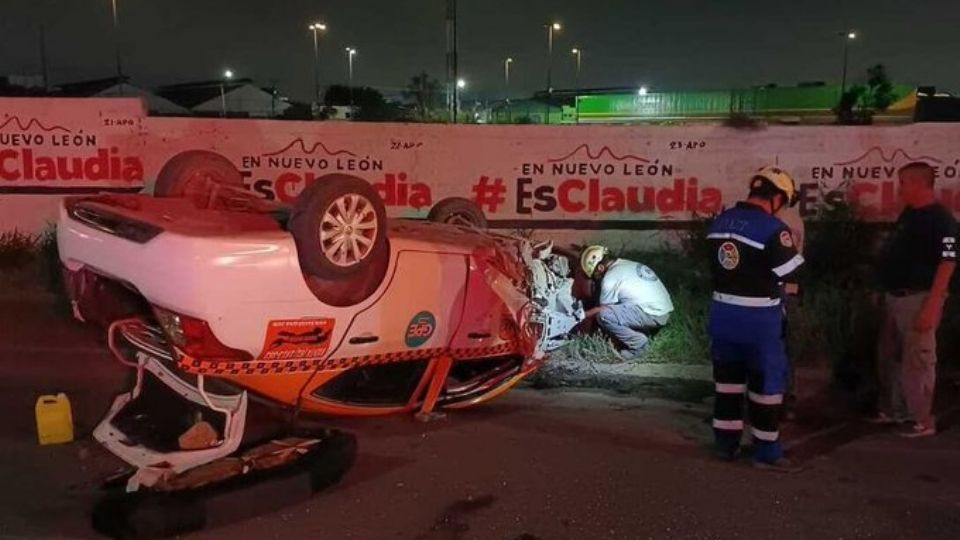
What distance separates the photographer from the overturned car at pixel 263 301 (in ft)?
14.8

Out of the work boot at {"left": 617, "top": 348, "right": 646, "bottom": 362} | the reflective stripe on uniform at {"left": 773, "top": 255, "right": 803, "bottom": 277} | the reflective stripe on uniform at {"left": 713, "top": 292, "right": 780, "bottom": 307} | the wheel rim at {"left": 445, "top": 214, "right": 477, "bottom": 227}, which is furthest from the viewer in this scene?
the work boot at {"left": 617, "top": 348, "right": 646, "bottom": 362}

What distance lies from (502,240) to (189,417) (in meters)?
2.32

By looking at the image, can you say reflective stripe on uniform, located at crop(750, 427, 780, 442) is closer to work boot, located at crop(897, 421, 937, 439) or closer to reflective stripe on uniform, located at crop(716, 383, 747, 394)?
reflective stripe on uniform, located at crop(716, 383, 747, 394)

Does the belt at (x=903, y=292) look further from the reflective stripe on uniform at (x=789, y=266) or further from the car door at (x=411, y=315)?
the car door at (x=411, y=315)

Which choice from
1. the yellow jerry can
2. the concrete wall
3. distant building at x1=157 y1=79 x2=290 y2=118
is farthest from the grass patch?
distant building at x1=157 y1=79 x2=290 y2=118

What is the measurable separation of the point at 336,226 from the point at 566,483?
1.75 m

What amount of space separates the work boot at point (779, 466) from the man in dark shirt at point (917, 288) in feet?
3.44

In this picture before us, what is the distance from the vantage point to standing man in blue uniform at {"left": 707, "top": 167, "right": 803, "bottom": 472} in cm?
505

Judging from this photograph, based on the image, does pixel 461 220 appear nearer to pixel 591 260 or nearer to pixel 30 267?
pixel 591 260

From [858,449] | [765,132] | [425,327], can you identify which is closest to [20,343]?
[425,327]

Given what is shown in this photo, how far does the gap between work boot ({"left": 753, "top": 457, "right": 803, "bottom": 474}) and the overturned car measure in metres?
1.69

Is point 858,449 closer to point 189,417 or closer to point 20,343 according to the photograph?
point 189,417

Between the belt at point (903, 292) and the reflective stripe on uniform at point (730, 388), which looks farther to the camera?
the belt at point (903, 292)

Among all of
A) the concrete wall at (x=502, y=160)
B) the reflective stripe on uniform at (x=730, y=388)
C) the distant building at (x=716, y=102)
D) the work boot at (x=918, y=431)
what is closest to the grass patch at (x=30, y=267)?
the concrete wall at (x=502, y=160)
